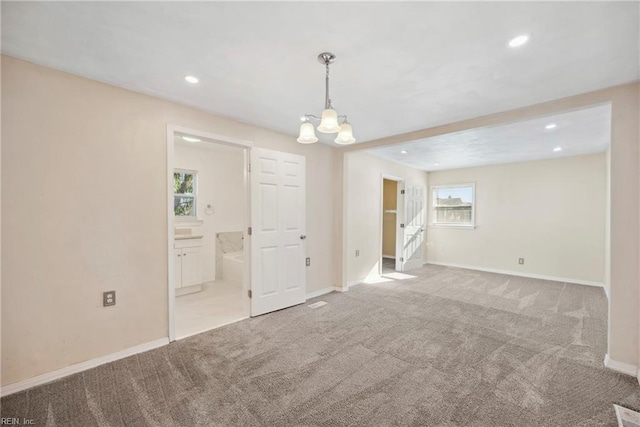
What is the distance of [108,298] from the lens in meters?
2.36

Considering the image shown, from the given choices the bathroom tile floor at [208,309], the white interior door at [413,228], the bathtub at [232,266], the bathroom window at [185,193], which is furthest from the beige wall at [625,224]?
the bathroom window at [185,193]

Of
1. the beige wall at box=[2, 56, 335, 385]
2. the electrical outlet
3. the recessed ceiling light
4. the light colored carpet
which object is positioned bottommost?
the light colored carpet

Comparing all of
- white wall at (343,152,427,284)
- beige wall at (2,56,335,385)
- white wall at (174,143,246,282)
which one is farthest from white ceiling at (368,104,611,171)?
beige wall at (2,56,335,385)

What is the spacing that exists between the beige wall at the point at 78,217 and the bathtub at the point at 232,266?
2133 mm

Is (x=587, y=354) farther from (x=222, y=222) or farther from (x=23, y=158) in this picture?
(x=222, y=222)

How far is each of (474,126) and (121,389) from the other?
4258 mm

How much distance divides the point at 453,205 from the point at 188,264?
20.4ft

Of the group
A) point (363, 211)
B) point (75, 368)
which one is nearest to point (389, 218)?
point (363, 211)

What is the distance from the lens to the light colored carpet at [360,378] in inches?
68.8

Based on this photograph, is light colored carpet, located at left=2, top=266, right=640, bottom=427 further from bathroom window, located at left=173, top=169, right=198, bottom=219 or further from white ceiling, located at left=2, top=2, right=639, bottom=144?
bathroom window, located at left=173, top=169, right=198, bottom=219

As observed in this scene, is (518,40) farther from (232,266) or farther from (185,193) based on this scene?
(185,193)

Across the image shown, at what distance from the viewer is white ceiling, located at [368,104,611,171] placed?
329cm

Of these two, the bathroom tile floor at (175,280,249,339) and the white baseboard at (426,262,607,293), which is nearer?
the bathroom tile floor at (175,280,249,339)

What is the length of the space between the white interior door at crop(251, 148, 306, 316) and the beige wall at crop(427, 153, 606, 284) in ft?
15.2
